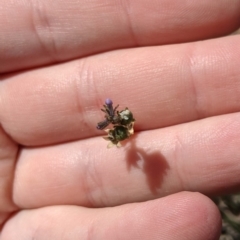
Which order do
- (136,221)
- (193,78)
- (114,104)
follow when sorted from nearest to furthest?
(136,221) → (193,78) → (114,104)

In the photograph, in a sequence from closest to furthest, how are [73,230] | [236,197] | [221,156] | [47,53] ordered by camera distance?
1. [221,156]
2. [73,230]
3. [47,53]
4. [236,197]

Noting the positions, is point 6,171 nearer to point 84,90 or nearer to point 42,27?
point 84,90

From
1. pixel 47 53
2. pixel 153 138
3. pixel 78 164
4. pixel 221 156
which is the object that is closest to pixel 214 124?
pixel 221 156

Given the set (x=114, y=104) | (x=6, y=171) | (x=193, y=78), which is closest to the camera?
(x=193, y=78)

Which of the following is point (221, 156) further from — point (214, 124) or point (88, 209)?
point (88, 209)

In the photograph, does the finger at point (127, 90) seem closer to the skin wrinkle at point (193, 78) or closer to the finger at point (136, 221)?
the skin wrinkle at point (193, 78)

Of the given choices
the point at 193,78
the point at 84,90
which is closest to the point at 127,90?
the point at 84,90

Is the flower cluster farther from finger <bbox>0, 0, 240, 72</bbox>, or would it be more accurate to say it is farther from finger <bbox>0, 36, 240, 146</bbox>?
finger <bbox>0, 0, 240, 72</bbox>
